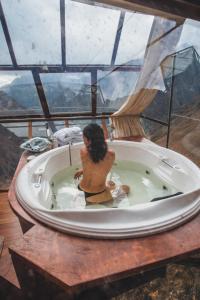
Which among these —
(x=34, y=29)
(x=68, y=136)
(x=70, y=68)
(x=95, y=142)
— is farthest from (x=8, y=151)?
(x=95, y=142)

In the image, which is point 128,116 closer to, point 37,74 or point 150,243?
point 37,74

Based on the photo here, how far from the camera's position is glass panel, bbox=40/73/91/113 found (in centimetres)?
298

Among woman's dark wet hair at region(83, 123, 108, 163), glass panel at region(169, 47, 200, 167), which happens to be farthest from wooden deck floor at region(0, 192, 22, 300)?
glass panel at region(169, 47, 200, 167)

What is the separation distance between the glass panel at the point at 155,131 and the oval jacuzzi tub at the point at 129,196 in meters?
0.84

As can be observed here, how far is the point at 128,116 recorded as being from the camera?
318 centimetres

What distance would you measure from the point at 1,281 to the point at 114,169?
1.54 m

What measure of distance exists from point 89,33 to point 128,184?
159cm

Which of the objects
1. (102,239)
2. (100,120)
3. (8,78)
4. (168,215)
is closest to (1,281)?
(102,239)

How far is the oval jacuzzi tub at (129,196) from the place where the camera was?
1.19 metres

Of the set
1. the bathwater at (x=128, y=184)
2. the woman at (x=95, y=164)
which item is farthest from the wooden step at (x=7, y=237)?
the woman at (x=95, y=164)

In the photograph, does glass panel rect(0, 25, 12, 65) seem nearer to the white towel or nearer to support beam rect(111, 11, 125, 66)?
the white towel

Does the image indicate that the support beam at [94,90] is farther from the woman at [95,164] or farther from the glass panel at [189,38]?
the woman at [95,164]

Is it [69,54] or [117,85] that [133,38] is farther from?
[69,54]

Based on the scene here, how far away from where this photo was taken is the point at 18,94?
10.0 feet
